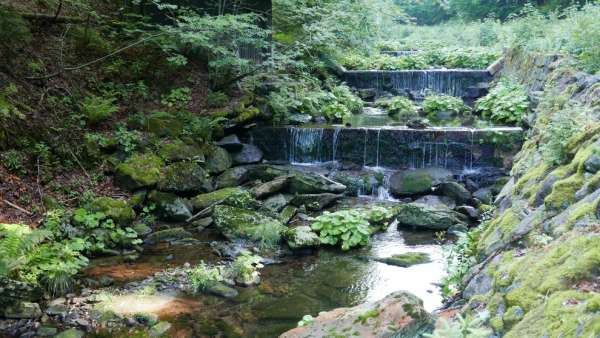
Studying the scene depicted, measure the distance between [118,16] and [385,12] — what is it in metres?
7.88

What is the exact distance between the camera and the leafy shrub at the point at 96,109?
10.4 metres

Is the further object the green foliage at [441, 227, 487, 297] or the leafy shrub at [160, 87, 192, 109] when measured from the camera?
the leafy shrub at [160, 87, 192, 109]

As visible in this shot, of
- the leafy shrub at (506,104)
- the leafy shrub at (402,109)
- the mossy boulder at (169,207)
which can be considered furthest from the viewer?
the leafy shrub at (402,109)

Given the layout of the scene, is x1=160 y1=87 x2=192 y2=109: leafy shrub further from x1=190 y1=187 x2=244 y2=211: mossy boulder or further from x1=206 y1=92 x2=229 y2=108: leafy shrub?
x1=190 y1=187 x2=244 y2=211: mossy boulder

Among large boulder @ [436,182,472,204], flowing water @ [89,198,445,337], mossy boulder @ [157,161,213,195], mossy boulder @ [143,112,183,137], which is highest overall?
mossy boulder @ [143,112,183,137]

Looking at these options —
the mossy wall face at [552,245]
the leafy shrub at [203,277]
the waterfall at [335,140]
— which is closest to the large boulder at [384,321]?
the mossy wall face at [552,245]

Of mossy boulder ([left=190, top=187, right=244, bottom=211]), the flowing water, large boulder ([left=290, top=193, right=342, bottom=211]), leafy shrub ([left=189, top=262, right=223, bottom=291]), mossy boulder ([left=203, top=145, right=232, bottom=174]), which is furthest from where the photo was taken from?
mossy boulder ([left=203, top=145, right=232, bottom=174])

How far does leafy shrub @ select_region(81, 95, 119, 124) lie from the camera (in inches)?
409

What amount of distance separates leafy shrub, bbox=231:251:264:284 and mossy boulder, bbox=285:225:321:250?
0.87 m

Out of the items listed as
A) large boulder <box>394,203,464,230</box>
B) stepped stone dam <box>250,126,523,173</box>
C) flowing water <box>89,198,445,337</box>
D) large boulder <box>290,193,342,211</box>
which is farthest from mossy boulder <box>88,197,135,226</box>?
large boulder <box>394,203,464,230</box>

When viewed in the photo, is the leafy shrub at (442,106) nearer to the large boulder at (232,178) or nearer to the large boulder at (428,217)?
the large boulder at (428,217)

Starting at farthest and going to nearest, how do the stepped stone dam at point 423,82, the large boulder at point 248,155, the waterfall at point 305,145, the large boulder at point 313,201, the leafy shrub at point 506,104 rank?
1. the stepped stone dam at point 423,82
2. the leafy shrub at point 506,104
3. the waterfall at point 305,145
4. the large boulder at point 248,155
5. the large boulder at point 313,201

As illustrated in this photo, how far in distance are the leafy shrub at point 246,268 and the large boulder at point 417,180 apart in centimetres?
451

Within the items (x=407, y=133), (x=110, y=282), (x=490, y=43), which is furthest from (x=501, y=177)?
(x=490, y=43)
